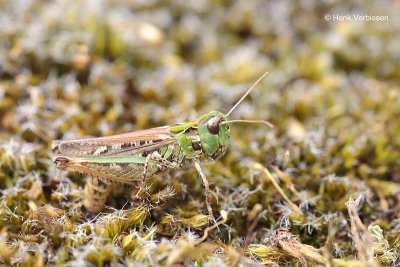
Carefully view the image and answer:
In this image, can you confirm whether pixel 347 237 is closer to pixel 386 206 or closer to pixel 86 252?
pixel 386 206

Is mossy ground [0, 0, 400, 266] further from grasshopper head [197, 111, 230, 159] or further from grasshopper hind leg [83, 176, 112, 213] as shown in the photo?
grasshopper head [197, 111, 230, 159]

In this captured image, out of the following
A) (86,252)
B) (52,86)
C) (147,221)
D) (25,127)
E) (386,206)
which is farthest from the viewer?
(52,86)

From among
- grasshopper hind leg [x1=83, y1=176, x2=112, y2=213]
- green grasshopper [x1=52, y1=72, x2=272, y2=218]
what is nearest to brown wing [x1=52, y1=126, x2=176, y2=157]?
green grasshopper [x1=52, y1=72, x2=272, y2=218]

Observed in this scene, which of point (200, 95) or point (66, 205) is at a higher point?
point (200, 95)

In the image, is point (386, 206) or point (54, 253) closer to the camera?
point (54, 253)

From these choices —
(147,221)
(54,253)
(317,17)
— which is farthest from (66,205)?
(317,17)

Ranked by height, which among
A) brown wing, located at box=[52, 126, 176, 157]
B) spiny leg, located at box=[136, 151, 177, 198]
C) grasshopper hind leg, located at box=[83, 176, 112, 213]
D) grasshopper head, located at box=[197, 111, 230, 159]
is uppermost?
grasshopper head, located at box=[197, 111, 230, 159]

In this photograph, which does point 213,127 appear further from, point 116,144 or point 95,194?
point 95,194
